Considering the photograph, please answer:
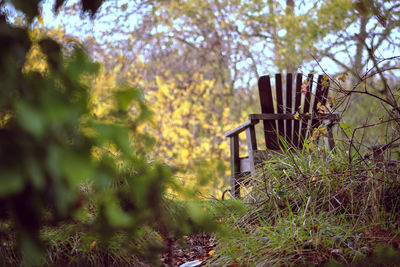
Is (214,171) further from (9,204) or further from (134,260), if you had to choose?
→ (134,260)

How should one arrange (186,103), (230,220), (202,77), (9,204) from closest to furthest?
1. (9,204)
2. (230,220)
3. (186,103)
4. (202,77)

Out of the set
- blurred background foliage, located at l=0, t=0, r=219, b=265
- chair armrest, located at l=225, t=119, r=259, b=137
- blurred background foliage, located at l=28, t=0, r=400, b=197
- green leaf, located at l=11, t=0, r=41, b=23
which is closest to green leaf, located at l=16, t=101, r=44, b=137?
blurred background foliage, located at l=0, t=0, r=219, b=265

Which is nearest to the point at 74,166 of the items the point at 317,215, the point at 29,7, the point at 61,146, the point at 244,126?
the point at 61,146

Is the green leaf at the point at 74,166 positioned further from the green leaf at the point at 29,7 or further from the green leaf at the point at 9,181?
the green leaf at the point at 29,7

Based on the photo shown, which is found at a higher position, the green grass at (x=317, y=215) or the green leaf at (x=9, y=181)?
the green leaf at (x=9, y=181)

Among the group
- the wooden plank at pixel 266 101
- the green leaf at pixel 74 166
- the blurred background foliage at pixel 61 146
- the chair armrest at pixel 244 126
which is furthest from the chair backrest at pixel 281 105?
the green leaf at pixel 74 166

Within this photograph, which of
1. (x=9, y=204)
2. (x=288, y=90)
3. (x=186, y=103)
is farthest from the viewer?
(x=186, y=103)

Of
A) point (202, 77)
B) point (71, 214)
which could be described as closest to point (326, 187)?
point (71, 214)

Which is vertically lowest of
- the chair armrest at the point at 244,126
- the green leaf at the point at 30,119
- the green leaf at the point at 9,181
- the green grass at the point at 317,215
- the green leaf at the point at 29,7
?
the green grass at the point at 317,215

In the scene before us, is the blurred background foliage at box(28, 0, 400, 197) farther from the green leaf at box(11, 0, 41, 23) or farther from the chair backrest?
the green leaf at box(11, 0, 41, 23)

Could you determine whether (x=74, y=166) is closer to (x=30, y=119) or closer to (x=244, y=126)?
(x=30, y=119)

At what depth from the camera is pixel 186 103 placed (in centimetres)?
730

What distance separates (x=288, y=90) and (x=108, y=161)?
2.87 meters

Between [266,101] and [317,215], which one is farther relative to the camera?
[266,101]
